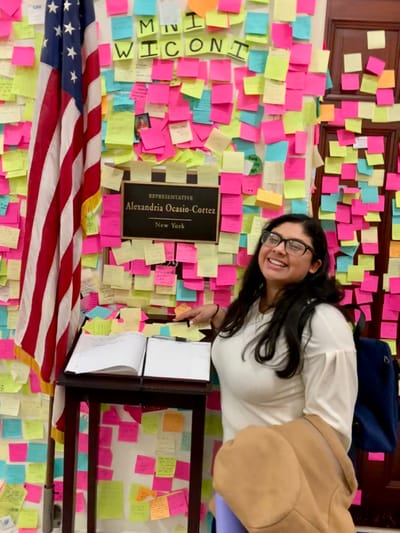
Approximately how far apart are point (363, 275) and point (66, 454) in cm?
148

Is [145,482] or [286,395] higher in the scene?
[286,395]

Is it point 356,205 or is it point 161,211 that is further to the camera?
point 356,205

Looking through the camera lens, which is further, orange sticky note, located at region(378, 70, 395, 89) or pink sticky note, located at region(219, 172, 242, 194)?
orange sticky note, located at region(378, 70, 395, 89)

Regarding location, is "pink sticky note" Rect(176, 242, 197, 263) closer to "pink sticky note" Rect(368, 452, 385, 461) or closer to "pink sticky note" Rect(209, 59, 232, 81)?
"pink sticky note" Rect(209, 59, 232, 81)

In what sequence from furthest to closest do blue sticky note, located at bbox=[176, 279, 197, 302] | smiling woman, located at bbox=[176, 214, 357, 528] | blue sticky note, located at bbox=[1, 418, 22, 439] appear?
blue sticky note, located at bbox=[1, 418, 22, 439] < blue sticky note, located at bbox=[176, 279, 197, 302] < smiling woman, located at bbox=[176, 214, 357, 528]

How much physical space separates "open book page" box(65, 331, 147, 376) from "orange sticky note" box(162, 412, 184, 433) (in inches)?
17.4

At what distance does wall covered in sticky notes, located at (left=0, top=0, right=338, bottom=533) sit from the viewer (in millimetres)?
1948

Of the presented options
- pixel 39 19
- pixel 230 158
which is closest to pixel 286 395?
pixel 230 158

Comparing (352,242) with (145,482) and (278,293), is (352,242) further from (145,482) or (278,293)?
(145,482)

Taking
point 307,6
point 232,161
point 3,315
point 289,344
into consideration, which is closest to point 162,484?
point 3,315

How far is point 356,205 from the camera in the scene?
2.38 metres

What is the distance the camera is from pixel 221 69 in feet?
6.44

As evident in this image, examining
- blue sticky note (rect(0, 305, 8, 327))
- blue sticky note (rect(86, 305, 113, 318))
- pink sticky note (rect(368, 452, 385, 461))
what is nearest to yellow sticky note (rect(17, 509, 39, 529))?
blue sticky note (rect(0, 305, 8, 327))

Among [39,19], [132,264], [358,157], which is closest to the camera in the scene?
[39,19]
